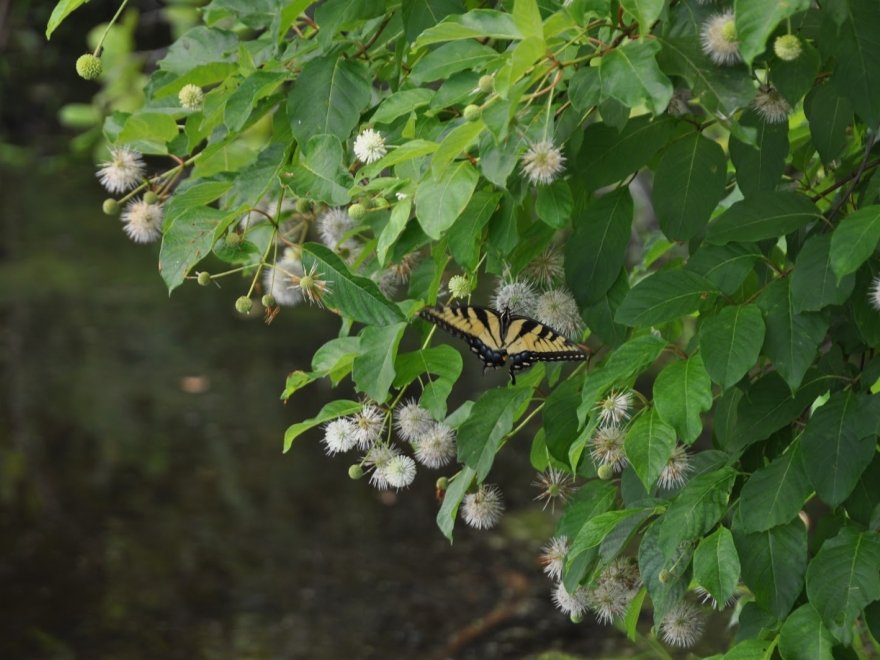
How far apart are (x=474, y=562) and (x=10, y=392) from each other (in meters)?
2.81

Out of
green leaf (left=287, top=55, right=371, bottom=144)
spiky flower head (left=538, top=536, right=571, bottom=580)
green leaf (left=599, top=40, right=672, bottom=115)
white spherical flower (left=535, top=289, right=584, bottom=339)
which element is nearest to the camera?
green leaf (left=599, top=40, right=672, bottom=115)

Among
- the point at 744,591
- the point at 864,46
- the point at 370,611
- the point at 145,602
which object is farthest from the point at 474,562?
the point at 864,46

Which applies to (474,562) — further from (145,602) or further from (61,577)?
(61,577)

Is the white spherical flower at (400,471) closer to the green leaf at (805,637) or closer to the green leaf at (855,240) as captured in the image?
the green leaf at (805,637)

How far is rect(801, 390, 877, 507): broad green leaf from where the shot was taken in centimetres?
140

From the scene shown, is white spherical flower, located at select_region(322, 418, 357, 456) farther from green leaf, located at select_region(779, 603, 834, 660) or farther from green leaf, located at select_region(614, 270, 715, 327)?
green leaf, located at select_region(779, 603, 834, 660)

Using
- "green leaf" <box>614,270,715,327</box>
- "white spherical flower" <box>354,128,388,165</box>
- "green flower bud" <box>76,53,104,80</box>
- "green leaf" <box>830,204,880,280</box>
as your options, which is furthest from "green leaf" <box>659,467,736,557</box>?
"green flower bud" <box>76,53,104,80</box>

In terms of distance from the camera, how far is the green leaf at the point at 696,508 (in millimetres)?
1425

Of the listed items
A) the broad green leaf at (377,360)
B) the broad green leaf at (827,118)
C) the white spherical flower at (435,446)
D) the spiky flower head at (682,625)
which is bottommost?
the spiky flower head at (682,625)

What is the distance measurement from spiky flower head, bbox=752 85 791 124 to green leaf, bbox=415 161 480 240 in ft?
1.12

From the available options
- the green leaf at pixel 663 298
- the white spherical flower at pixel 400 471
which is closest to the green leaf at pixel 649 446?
the green leaf at pixel 663 298

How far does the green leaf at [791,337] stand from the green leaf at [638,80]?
316 mm

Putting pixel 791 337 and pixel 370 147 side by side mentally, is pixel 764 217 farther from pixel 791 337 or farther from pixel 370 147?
pixel 370 147

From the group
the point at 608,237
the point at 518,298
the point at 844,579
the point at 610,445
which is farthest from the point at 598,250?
the point at 844,579
